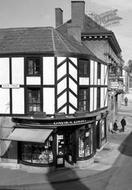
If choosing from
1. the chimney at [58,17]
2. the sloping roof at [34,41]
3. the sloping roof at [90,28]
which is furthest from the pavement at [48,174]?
the chimney at [58,17]

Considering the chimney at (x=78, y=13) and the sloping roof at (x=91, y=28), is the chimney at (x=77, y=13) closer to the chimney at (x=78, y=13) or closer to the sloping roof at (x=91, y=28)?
the chimney at (x=78, y=13)

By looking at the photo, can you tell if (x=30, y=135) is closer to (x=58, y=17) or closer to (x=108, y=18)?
(x=58, y=17)

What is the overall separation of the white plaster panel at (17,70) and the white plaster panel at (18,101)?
23.4 inches

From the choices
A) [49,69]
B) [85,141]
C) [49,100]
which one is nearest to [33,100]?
[49,100]

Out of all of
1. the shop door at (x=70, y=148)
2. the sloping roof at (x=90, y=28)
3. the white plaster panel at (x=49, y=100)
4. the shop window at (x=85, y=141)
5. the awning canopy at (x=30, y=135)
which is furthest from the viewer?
the sloping roof at (x=90, y=28)

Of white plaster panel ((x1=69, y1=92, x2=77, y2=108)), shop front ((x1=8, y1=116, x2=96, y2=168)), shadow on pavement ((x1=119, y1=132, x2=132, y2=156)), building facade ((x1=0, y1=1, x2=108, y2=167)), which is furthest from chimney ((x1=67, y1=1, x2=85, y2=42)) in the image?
shadow on pavement ((x1=119, y1=132, x2=132, y2=156))

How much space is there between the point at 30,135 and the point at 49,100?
2.56m

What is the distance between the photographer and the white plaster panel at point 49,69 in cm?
1947

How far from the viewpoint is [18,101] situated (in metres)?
20.1

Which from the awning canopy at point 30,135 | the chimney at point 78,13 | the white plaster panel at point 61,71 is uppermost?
the chimney at point 78,13

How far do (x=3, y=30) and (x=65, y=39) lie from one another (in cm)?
520

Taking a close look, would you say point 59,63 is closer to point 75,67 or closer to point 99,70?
point 75,67

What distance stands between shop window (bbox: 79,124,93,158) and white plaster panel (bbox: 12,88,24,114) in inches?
169

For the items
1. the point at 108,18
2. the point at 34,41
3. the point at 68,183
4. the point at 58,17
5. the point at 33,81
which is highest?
the point at 108,18
